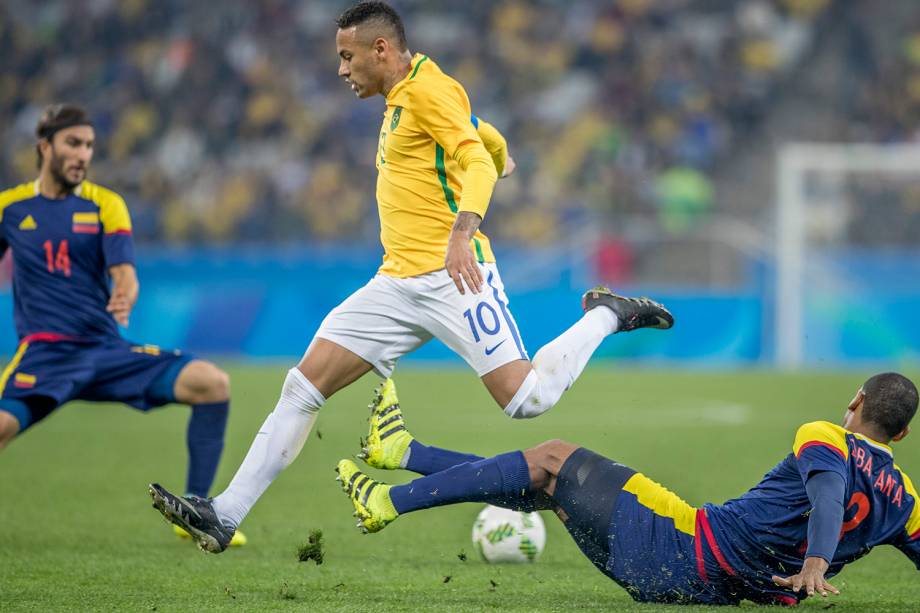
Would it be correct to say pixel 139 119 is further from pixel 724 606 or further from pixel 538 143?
pixel 724 606

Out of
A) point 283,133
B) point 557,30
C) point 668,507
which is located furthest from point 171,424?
point 557,30

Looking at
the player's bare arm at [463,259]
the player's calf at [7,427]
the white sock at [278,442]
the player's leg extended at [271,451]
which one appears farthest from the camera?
the player's calf at [7,427]

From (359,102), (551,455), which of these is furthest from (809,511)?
(359,102)

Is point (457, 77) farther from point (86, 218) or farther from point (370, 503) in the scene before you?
point (370, 503)

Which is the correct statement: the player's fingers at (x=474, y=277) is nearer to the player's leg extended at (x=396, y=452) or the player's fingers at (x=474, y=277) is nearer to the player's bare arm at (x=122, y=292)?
the player's leg extended at (x=396, y=452)

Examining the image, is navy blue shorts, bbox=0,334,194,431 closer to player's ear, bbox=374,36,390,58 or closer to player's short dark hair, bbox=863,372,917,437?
player's ear, bbox=374,36,390,58

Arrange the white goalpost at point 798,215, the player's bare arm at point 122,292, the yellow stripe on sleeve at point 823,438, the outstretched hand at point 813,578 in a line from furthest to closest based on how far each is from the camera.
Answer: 1. the white goalpost at point 798,215
2. the player's bare arm at point 122,292
3. the yellow stripe on sleeve at point 823,438
4. the outstretched hand at point 813,578

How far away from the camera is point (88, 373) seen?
672 centimetres

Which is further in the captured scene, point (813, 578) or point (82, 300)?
point (82, 300)

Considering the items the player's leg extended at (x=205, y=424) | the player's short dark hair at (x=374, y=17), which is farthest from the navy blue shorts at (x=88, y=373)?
the player's short dark hair at (x=374, y=17)

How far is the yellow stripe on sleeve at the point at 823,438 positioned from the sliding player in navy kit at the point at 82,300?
10.5 ft

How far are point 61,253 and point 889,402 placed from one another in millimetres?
4188

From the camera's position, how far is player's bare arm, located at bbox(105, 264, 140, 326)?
6.71 meters

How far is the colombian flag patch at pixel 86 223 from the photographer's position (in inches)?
271
